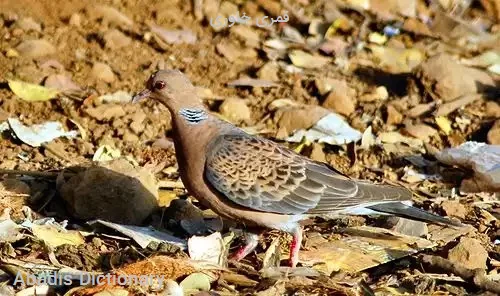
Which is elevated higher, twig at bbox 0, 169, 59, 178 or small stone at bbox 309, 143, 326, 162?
small stone at bbox 309, 143, 326, 162

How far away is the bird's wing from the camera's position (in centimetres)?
578

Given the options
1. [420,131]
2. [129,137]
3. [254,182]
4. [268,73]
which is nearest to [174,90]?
[254,182]

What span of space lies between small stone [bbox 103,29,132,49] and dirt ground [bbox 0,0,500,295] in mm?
18

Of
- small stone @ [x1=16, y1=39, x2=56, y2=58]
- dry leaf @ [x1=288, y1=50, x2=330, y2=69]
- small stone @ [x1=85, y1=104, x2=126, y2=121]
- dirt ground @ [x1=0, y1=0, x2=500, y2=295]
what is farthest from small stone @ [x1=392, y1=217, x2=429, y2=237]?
small stone @ [x1=16, y1=39, x2=56, y2=58]

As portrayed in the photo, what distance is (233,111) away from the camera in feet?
26.4

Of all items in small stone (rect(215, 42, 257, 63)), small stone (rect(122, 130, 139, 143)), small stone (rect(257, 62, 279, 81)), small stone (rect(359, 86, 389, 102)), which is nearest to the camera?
small stone (rect(122, 130, 139, 143))

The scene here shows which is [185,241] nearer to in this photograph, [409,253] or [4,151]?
[409,253]

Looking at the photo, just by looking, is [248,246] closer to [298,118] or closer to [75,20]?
[298,118]

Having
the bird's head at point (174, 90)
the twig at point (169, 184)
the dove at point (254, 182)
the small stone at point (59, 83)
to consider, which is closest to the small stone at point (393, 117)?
the twig at point (169, 184)

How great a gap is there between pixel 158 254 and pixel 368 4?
5.20 meters

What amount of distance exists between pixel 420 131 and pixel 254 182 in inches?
97.9

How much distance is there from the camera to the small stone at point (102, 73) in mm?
8273

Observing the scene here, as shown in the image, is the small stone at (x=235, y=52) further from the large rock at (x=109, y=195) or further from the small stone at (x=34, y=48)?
the large rock at (x=109, y=195)

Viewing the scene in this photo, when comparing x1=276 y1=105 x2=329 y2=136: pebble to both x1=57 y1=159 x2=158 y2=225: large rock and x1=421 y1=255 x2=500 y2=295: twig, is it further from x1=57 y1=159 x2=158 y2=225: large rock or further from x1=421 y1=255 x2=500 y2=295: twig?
x1=421 y1=255 x2=500 y2=295: twig
